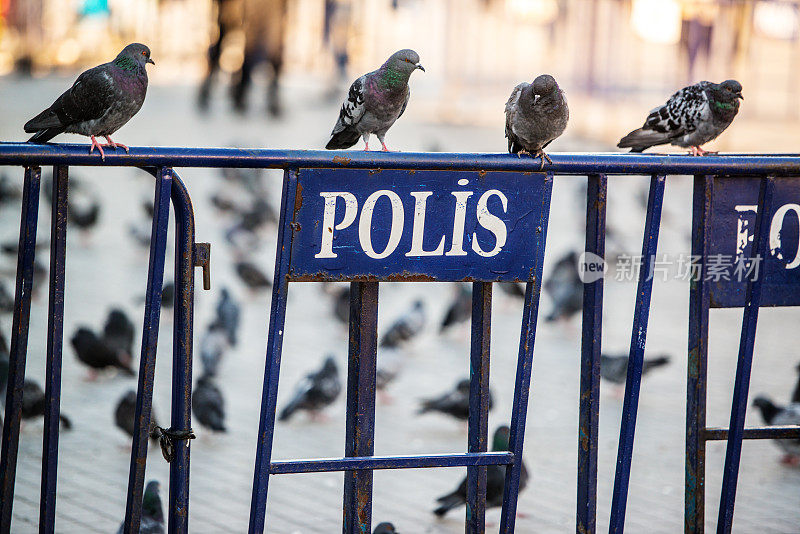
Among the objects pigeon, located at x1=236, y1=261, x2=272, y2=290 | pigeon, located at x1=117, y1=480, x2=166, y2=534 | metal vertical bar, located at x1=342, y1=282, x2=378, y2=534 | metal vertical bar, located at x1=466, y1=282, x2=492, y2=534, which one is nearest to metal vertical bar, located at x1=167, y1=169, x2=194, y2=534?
A: metal vertical bar, located at x1=342, y1=282, x2=378, y2=534

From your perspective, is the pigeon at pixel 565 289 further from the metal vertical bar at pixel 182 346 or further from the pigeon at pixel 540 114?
the metal vertical bar at pixel 182 346

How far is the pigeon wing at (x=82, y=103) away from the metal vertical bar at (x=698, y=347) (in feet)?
6.61

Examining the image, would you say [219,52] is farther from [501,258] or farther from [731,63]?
[501,258]

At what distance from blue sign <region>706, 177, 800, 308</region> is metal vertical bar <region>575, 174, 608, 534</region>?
38cm

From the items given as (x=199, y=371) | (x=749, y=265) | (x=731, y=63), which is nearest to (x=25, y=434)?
(x=199, y=371)

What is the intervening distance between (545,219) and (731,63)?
18.2 m

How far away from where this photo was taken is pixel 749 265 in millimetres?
3455

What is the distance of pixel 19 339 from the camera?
2938mm

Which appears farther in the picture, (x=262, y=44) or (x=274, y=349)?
(x=262, y=44)

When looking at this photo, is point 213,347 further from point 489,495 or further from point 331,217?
point 331,217

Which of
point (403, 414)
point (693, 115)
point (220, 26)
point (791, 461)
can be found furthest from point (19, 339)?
point (220, 26)

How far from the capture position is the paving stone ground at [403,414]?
500 cm

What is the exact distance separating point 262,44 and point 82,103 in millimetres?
22021

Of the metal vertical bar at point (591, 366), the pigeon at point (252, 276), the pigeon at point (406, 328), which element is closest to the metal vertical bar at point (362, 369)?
the metal vertical bar at point (591, 366)
